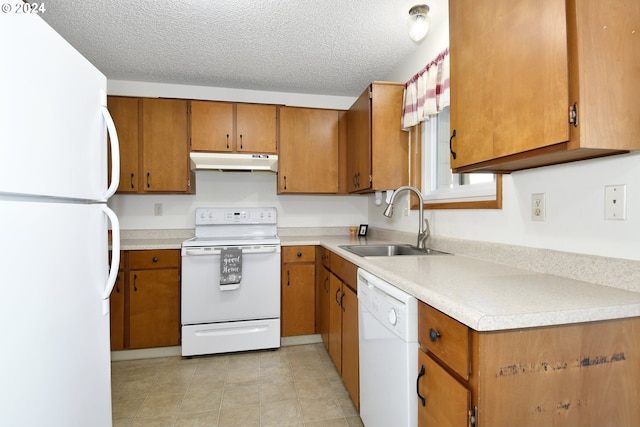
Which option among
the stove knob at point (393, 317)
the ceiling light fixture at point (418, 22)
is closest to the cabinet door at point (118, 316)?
the stove knob at point (393, 317)

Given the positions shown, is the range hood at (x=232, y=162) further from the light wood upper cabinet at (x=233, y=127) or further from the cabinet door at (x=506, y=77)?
the cabinet door at (x=506, y=77)

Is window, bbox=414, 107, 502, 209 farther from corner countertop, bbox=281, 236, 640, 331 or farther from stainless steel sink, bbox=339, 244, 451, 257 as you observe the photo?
corner countertop, bbox=281, 236, 640, 331

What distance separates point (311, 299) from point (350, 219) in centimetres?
103

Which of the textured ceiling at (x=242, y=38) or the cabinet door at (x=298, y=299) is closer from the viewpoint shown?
the textured ceiling at (x=242, y=38)

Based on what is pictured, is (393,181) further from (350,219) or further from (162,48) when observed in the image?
(162,48)

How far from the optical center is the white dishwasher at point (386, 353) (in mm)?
1014

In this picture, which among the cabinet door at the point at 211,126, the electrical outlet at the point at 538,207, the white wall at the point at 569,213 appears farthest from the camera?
the cabinet door at the point at 211,126

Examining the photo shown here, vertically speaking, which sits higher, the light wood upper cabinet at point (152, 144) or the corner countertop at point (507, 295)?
the light wood upper cabinet at point (152, 144)

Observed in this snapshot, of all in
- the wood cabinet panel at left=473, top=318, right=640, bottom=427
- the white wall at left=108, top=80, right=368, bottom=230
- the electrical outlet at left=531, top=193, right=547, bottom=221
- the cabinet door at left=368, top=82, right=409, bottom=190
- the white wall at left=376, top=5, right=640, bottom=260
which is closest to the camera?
the wood cabinet panel at left=473, top=318, right=640, bottom=427

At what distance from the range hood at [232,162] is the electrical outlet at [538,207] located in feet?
6.76

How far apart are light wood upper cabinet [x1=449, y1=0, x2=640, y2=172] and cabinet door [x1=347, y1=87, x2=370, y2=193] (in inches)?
50.9

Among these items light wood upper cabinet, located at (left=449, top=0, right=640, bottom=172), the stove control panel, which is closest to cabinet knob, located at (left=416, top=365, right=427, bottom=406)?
light wood upper cabinet, located at (left=449, top=0, right=640, bottom=172)

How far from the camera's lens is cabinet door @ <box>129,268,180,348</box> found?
242 centimetres

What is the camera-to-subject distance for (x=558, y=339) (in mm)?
774
